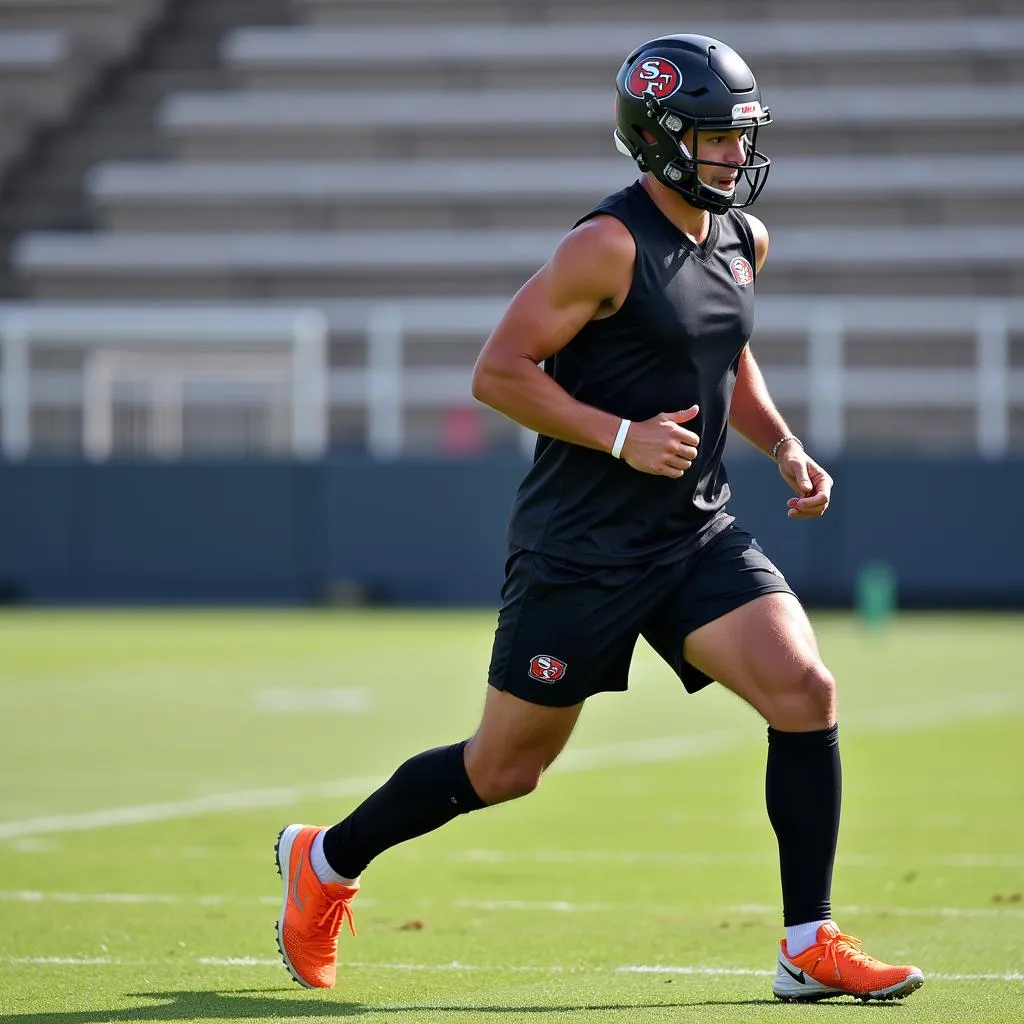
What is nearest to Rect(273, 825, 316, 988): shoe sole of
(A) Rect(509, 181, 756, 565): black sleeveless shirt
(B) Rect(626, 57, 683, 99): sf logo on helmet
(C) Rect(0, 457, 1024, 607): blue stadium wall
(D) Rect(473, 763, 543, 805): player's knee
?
(D) Rect(473, 763, 543, 805): player's knee

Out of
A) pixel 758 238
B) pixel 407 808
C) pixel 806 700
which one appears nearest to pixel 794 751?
pixel 806 700

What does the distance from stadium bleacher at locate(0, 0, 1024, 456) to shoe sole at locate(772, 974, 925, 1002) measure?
25.6 m

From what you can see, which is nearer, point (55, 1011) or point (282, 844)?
point (55, 1011)

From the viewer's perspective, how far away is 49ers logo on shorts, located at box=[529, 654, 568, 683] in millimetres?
5004

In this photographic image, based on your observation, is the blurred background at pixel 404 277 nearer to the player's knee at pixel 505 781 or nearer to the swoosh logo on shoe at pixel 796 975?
the player's knee at pixel 505 781

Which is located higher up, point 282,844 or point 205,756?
point 282,844

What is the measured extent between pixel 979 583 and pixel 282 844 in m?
19.5

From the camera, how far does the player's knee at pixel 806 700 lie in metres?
4.89

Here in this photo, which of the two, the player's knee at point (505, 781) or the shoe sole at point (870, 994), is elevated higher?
the player's knee at point (505, 781)

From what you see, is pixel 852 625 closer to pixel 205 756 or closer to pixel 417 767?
pixel 205 756

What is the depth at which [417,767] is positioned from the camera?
521 centimetres

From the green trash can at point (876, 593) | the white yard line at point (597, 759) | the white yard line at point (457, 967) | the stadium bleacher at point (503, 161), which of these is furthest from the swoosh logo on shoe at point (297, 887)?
the stadium bleacher at point (503, 161)

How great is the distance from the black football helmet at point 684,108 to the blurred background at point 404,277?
51.6ft

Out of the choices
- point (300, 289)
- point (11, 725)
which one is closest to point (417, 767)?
point (11, 725)
